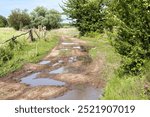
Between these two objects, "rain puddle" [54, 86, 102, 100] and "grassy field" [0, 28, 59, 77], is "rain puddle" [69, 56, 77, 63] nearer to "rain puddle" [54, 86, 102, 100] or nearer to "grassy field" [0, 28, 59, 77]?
"grassy field" [0, 28, 59, 77]

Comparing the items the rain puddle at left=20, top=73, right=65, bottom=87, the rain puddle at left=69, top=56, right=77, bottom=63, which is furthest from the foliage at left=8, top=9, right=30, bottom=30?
the rain puddle at left=20, top=73, right=65, bottom=87

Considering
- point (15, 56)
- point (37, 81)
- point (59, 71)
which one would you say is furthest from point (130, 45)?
point (15, 56)

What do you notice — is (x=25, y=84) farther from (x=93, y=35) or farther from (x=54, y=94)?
(x=93, y=35)

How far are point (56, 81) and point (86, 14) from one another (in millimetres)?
25621

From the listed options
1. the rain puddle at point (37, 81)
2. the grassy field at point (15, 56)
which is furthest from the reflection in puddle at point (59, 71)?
the grassy field at point (15, 56)

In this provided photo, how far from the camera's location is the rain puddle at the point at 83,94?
492 inches

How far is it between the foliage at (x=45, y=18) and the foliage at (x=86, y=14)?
128 ft

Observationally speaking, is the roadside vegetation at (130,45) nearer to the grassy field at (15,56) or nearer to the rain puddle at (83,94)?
the rain puddle at (83,94)

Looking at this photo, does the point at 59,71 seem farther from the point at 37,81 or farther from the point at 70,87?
the point at 70,87

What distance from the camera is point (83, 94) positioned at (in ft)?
42.7

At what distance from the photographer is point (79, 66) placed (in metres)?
19.3

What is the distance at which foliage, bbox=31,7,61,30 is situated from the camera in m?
82.2

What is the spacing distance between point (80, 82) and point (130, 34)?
343cm

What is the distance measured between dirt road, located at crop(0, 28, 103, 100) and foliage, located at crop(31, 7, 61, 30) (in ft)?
198
